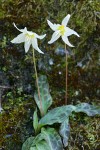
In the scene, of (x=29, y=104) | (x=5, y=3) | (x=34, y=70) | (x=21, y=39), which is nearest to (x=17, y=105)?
(x=29, y=104)

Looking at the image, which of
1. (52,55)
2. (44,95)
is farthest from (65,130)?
(52,55)

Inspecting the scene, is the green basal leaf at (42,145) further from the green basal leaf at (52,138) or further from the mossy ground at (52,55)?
the mossy ground at (52,55)

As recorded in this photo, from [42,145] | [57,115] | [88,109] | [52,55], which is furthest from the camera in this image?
[52,55]

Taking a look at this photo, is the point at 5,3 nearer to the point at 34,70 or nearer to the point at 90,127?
the point at 34,70

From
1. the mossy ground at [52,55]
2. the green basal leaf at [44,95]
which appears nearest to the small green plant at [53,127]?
the green basal leaf at [44,95]

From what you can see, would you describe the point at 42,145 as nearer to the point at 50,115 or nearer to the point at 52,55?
the point at 50,115

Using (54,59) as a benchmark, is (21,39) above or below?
above

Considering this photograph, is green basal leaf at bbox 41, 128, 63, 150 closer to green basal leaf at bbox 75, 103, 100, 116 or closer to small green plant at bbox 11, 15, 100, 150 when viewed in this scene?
small green plant at bbox 11, 15, 100, 150
